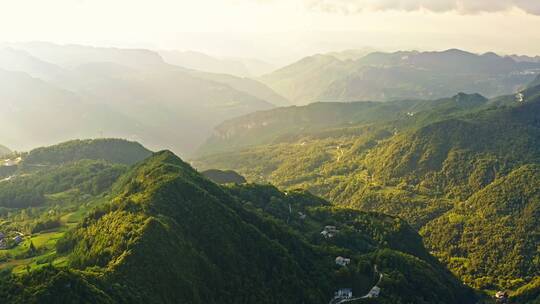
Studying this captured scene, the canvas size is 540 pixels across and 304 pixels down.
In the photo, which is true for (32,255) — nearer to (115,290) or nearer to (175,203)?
(175,203)

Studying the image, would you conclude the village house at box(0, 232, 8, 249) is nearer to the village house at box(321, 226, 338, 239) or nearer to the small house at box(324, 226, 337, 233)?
the village house at box(321, 226, 338, 239)

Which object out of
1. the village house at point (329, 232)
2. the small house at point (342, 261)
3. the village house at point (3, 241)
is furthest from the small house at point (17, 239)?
the small house at point (342, 261)

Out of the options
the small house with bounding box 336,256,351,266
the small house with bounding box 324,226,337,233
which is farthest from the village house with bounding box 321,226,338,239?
the small house with bounding box 336,256,351,266

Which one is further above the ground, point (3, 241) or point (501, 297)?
point (3, 241)

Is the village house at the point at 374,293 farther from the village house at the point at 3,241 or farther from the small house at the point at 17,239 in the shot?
the village house at the point at 3,241

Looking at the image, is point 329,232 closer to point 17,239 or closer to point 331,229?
point 331,229

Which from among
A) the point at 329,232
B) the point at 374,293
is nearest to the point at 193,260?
the point at 374,293

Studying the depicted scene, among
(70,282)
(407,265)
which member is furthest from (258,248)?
(70,282)
